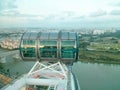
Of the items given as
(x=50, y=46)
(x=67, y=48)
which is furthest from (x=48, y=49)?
(x=67, y=48)

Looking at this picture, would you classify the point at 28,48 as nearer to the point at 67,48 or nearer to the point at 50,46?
the point at 50,46

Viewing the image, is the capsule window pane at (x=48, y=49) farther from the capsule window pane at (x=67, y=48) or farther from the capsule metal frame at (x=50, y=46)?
the capsule window pane at (x=67, y=48)

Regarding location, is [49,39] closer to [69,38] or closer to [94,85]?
[69,38]

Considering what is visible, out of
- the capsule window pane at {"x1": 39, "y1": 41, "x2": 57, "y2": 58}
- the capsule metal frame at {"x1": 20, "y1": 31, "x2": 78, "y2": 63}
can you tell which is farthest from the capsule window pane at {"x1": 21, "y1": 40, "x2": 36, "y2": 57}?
the capsule window pane at {"x1": 39, "y1": 41, "x2": 57, "y2": 58}

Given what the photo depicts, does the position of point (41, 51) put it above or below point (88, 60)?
above

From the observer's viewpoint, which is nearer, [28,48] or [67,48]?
[67,48]

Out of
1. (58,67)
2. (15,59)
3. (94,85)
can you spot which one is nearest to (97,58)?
(15,59)

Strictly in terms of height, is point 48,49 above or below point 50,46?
below

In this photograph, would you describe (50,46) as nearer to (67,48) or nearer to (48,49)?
(48,49)
